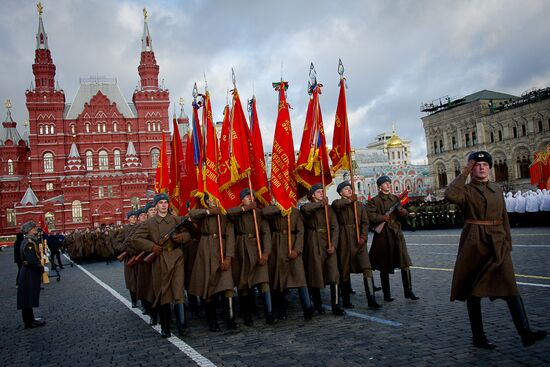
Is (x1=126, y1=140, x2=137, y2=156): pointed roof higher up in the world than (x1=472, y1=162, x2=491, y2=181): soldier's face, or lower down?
higher up

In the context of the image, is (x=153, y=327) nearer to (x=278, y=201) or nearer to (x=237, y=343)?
(x=237, y=343)

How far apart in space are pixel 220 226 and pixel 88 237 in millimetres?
19847

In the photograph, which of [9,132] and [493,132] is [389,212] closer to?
[493,132]

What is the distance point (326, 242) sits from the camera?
7492 millimetres

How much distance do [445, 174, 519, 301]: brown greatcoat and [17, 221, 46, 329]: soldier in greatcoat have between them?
685 cm

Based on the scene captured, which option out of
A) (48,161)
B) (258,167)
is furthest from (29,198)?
(258,167)

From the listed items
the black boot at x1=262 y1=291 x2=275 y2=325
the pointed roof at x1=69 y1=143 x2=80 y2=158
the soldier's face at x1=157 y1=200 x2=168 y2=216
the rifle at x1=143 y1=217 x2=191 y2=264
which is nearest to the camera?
the rifle at x1=143 y1=217 x2=191 y2=264

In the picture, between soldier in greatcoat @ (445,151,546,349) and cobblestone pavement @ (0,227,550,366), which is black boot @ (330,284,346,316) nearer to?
cobblestone pavement @ (0,227,550,366)

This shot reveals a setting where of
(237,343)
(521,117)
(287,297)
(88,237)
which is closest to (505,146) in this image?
(521,117)

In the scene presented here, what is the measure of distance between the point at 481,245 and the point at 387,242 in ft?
9.62

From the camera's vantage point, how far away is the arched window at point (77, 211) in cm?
5441

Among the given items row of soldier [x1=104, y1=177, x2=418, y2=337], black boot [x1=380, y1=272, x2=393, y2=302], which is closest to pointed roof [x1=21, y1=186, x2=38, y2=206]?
row of soldier [x1=104, y1=177, x2=418, y2=337]

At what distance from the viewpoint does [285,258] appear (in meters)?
7.25

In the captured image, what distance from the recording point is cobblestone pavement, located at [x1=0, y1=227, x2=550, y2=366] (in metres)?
5.01
